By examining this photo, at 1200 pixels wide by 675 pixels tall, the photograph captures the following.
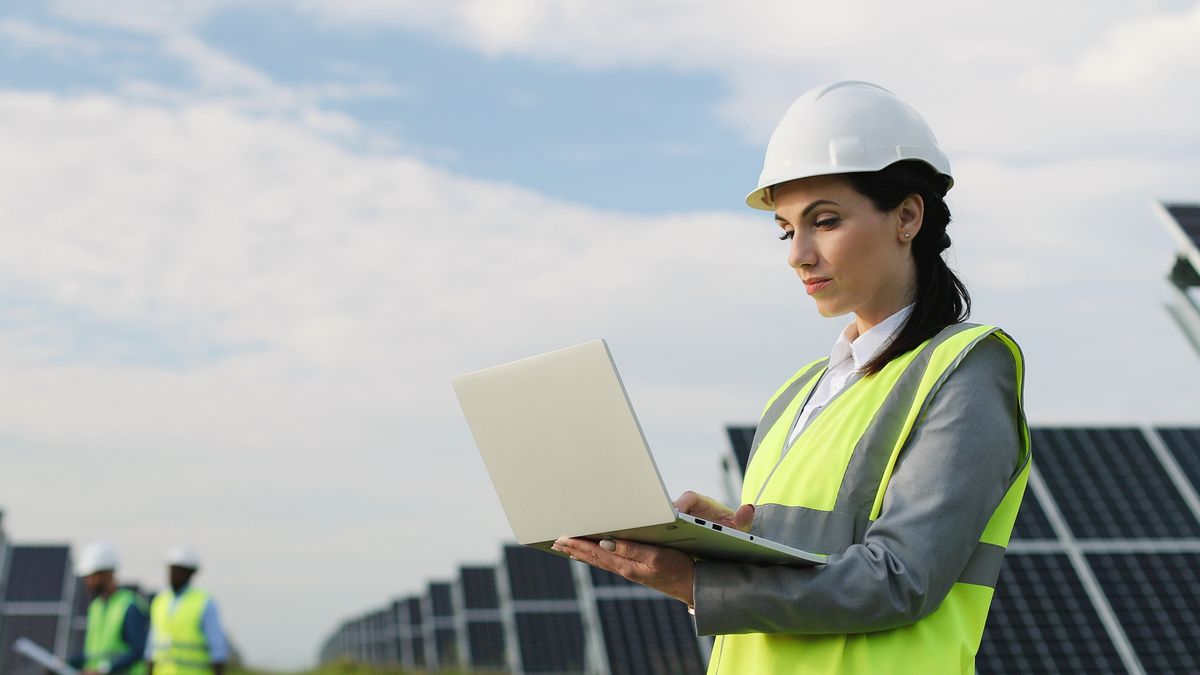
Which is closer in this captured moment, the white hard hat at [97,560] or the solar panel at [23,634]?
the white hard hat at [97,560]

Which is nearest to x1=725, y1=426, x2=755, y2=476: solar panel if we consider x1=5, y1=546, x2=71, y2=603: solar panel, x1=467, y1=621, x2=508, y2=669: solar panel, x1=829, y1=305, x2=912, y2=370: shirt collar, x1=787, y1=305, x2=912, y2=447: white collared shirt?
x1=787, y1=305, x2=912, y2=447: white collared shirt

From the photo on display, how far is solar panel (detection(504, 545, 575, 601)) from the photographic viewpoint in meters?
19.7

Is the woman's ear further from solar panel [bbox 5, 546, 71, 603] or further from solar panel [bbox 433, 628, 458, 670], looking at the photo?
solar panel [bbox 433, 628, 458, 670]

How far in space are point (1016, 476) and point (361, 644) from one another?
51.0m

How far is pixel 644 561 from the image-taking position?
2236 millimetres

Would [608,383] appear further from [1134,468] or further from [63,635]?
[63,635]

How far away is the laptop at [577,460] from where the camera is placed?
2076 mm

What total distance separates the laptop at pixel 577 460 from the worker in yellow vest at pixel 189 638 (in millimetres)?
9040

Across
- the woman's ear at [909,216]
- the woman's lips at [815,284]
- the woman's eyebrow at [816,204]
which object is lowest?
the woman's lips at [815,284]

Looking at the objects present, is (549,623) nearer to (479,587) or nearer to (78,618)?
(479,587)

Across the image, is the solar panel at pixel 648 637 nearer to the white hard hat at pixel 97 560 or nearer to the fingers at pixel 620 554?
the white hard hat at pixel 97 560

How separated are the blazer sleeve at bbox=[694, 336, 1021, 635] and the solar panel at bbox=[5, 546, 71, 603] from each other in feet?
73.4

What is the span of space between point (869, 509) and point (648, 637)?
12.3 metres

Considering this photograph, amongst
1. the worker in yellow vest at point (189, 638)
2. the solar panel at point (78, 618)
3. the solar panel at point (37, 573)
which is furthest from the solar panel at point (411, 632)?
the worker in yellow vest at point (189, 638)
